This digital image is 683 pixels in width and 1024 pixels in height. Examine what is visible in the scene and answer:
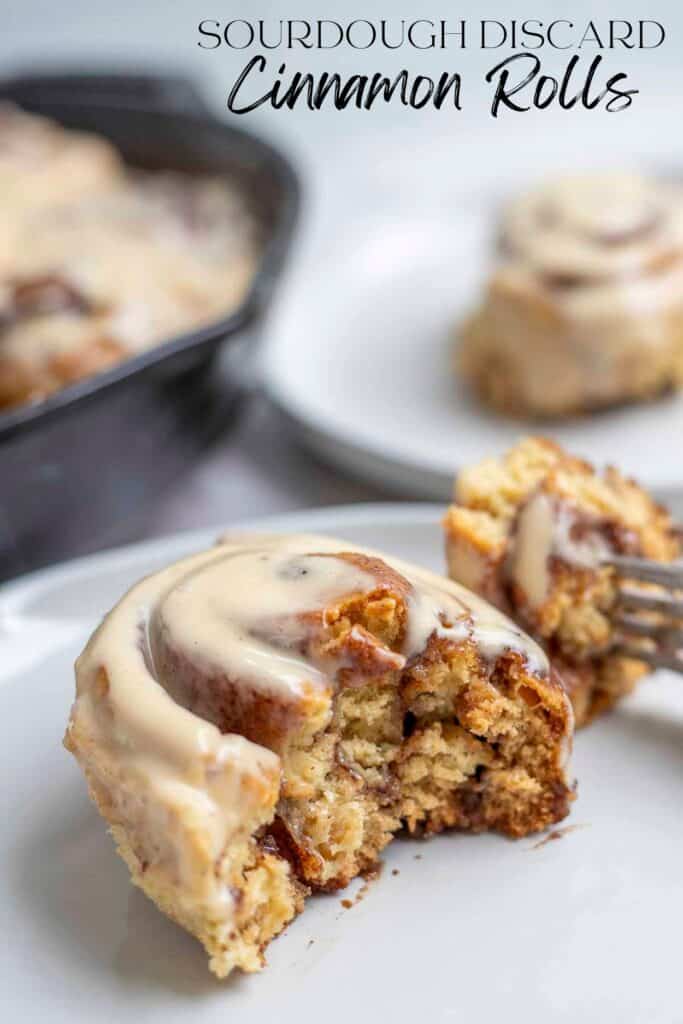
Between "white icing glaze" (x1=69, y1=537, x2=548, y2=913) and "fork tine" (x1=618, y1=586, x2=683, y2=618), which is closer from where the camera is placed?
"white icing glaze" (x1=69, y1=537, x2=548, y2=913)

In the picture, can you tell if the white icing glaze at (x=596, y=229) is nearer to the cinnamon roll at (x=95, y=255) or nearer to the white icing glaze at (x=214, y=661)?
the cinnamon roll at (x=95, y=255)

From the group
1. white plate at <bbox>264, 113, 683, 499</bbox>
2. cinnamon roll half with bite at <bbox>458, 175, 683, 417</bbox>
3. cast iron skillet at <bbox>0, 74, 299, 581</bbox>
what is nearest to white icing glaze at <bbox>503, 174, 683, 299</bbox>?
cinnamon roll half with bite at <bbox>458, 175, 683, 417</bbox>

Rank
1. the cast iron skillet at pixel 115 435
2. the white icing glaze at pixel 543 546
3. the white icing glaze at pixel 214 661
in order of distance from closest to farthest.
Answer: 1. the white icing glaze at pixel 214 661
2. the white icing glaze at pixel 543 546
3. the cast iron skillet at pixel 115 435

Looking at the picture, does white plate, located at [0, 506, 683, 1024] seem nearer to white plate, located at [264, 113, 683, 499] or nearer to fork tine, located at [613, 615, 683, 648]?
fork tine, located at [613, 615, 683, 648]

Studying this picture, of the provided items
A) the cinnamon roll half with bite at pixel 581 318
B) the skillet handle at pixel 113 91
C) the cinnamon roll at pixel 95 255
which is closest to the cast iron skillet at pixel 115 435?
the cinnamon roll at pixel 95 255

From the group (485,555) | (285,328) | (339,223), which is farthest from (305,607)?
(339,223)
